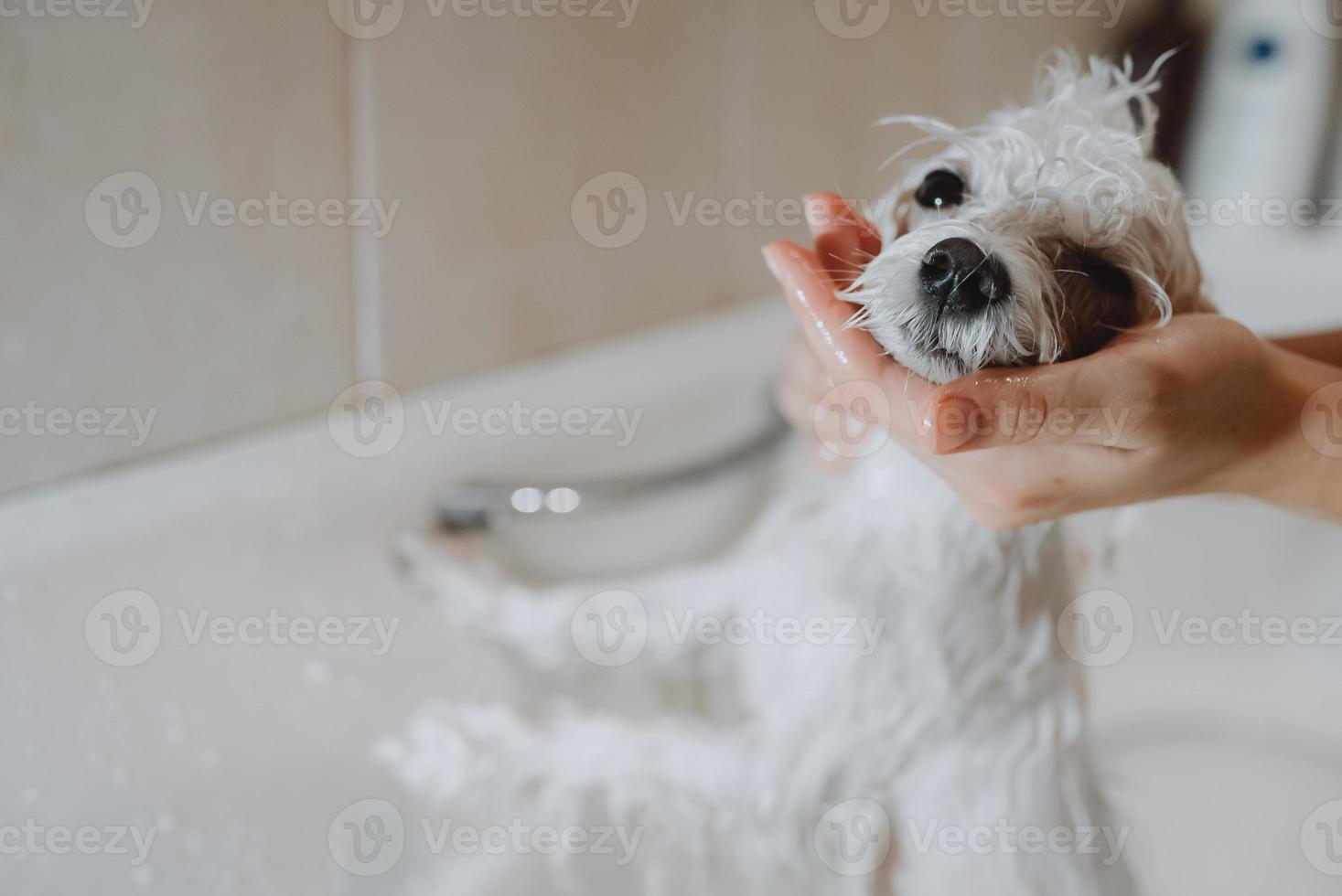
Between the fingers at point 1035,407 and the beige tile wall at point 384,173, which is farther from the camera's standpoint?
the beige tile wall at point 384,173

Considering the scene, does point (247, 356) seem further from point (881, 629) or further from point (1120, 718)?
point (1120, 718)

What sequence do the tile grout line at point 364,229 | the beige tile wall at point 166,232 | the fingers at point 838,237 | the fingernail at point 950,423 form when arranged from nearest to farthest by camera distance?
the fingernail at point 950,423, the fingers at point 838,237, the beige tile wall at point 166,232, the tile grout line at point 364,229

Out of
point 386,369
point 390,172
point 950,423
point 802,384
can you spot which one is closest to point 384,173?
point 390,172

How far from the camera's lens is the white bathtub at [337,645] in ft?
2.72

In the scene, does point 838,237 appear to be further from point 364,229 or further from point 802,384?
point 364,229

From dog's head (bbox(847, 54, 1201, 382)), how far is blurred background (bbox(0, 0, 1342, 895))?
29 centimetres

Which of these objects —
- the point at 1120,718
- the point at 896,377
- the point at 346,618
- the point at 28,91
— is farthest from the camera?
the point at 1120,718

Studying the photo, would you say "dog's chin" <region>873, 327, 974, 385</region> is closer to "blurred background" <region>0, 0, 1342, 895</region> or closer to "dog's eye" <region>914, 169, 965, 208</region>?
"dog's eye" <region>914, 169, 965, 208</region>

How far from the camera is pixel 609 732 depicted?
0.93 metres

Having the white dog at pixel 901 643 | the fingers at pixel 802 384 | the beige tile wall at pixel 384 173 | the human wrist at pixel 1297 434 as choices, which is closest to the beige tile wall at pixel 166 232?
the beige tile wall at pixel 384 173

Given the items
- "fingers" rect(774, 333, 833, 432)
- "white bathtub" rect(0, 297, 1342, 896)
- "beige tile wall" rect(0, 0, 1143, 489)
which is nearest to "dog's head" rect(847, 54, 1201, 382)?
"fingers" rect(774, 333, 833, 432)

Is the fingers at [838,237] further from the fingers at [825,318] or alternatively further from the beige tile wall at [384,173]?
the beige tile wall at [384,173]

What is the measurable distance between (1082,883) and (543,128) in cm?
77

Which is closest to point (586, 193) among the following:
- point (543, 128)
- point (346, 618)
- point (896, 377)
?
point (543, 128)
